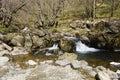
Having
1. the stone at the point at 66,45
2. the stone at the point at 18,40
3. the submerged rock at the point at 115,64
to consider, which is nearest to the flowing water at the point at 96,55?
the submerged rock at the point at 115,64

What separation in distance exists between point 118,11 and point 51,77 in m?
36.9

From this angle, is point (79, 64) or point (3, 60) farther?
point (3, 60)

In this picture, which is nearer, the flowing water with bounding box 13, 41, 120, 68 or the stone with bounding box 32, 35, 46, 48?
the flowing water with bounding box 13, 41, 120, 68

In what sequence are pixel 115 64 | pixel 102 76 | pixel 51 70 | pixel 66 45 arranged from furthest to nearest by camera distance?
pixel 66 45 → pixel 115 64 → pixel 51 70 → pixel 102 76

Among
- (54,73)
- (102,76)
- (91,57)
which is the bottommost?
(91,57)

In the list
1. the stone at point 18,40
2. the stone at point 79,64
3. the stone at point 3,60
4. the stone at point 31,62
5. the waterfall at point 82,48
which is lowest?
the waterfall at point 82,48

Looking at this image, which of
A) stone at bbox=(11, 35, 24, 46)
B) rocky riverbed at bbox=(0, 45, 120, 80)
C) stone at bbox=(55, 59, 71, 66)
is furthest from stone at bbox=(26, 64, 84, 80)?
stone at bbox=(11, 35, 24, 46)

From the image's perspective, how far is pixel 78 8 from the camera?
56469mm

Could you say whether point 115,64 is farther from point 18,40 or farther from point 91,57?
point 18,40

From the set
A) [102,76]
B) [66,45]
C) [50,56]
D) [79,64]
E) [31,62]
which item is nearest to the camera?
[102,76]

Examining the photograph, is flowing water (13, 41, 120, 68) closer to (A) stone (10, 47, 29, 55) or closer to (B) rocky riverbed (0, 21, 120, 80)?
(B) rocky riverbed (0, 21, 120, 80)

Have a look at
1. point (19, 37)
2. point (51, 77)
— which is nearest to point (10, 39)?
point (19, 37)

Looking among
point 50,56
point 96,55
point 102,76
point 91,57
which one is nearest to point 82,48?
point 96,55

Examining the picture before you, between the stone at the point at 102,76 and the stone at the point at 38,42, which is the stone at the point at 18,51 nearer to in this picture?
the stone at the point at 38,42
